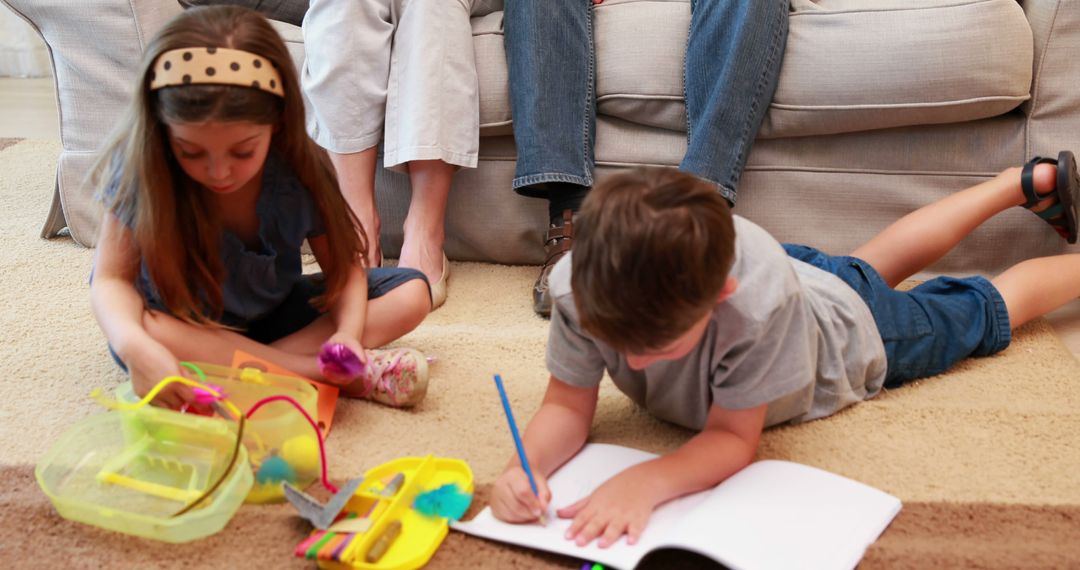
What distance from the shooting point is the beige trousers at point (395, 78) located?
4.83ft

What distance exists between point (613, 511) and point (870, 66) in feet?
2.79

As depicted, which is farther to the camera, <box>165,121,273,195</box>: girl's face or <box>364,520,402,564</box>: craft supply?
<box>165,121,273,195</box>: girl's face

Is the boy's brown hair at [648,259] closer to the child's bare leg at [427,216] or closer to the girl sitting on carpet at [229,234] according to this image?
the girl sitting on carpet at [229,234]

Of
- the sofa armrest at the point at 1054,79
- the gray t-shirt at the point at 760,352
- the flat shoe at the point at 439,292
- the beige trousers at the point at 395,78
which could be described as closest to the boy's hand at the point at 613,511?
the gray t-shirt at the point at 760,352

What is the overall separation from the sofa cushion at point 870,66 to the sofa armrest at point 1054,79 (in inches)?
1.2

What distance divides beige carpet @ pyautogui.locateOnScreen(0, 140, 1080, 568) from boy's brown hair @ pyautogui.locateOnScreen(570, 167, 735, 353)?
0.78ft

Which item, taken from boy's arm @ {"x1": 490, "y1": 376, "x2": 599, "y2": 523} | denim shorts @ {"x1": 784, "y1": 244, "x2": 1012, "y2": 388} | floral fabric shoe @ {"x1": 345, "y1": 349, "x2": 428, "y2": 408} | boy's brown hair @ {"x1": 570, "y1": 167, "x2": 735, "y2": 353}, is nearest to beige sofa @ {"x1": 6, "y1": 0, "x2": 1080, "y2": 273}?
denim shorts @ {"x1": 784, "y1": 244, "x2": 1012, "y2": 388}

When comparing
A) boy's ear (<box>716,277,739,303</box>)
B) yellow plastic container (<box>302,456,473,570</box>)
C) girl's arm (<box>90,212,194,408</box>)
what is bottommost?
yellow plastic container (<box>302,456,473,570</box>)

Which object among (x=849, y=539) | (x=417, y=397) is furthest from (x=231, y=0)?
(x=849, y=539)

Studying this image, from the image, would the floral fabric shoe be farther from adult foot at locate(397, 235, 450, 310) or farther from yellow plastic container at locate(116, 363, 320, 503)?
adult foot at locate(397, 235, 450, 310)

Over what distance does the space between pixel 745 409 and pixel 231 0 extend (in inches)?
46.9

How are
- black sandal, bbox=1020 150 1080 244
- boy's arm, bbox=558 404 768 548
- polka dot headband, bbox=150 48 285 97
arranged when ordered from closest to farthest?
boy's arm, bbox=558 404 768 548 → polka dot headband, bbox=150 48 285 97 → black sandal, bbox=1020 150 1080 244

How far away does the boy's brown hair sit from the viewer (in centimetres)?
75

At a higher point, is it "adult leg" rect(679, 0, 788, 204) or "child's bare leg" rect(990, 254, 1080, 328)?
"adult leg" rect(679, 0, 788, 204)
